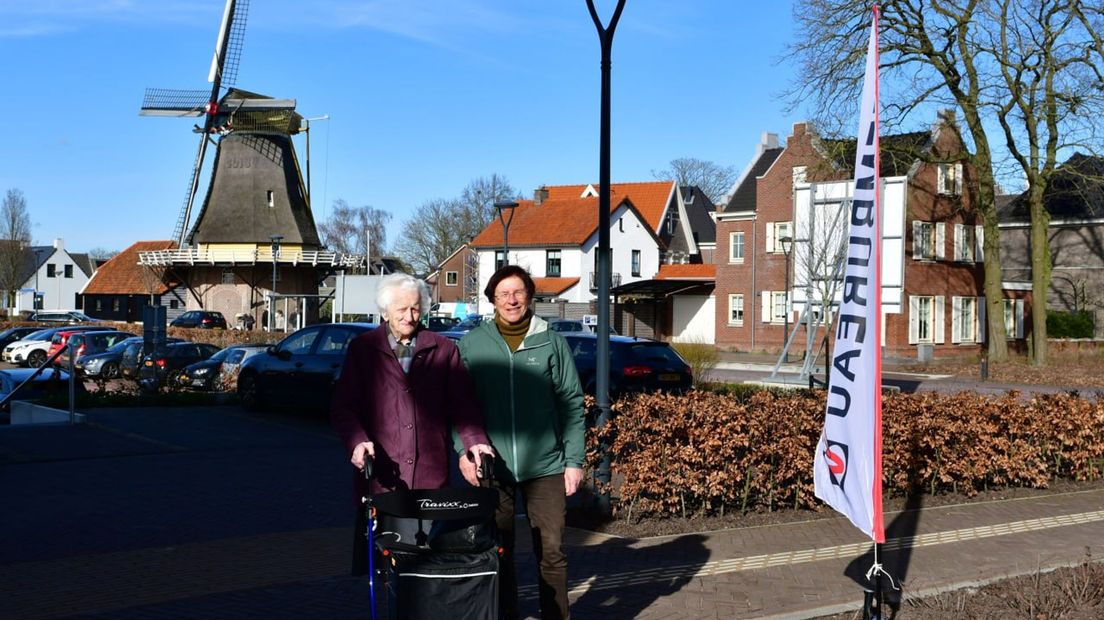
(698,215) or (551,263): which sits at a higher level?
(698,215)

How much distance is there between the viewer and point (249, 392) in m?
19.2

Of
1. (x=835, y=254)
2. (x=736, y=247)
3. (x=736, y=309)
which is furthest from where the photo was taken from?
(x=736, y=247)

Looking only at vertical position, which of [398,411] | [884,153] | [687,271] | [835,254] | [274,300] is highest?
[884,153]

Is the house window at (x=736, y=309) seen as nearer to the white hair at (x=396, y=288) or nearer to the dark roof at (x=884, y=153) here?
the dark roof at (x=884, y=153)

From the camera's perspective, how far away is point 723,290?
51750 millimetres

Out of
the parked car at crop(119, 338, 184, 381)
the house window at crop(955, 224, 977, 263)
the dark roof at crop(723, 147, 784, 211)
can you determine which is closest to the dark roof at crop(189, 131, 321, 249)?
the dark roof at crop(723, 147, 784, 211)

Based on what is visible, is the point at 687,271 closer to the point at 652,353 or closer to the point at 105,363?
the point at 105,363

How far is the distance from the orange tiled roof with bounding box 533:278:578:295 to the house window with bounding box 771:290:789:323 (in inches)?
623

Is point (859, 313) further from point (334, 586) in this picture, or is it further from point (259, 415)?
point (259, 415)

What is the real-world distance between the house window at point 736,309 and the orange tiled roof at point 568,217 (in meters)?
13.9

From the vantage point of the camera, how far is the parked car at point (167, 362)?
23.8 meters

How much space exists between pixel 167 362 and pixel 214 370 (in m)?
3.82

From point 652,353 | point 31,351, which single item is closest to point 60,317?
point 31,351

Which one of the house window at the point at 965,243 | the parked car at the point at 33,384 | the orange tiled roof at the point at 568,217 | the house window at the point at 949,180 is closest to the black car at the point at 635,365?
the parked car at the point at 33,384
